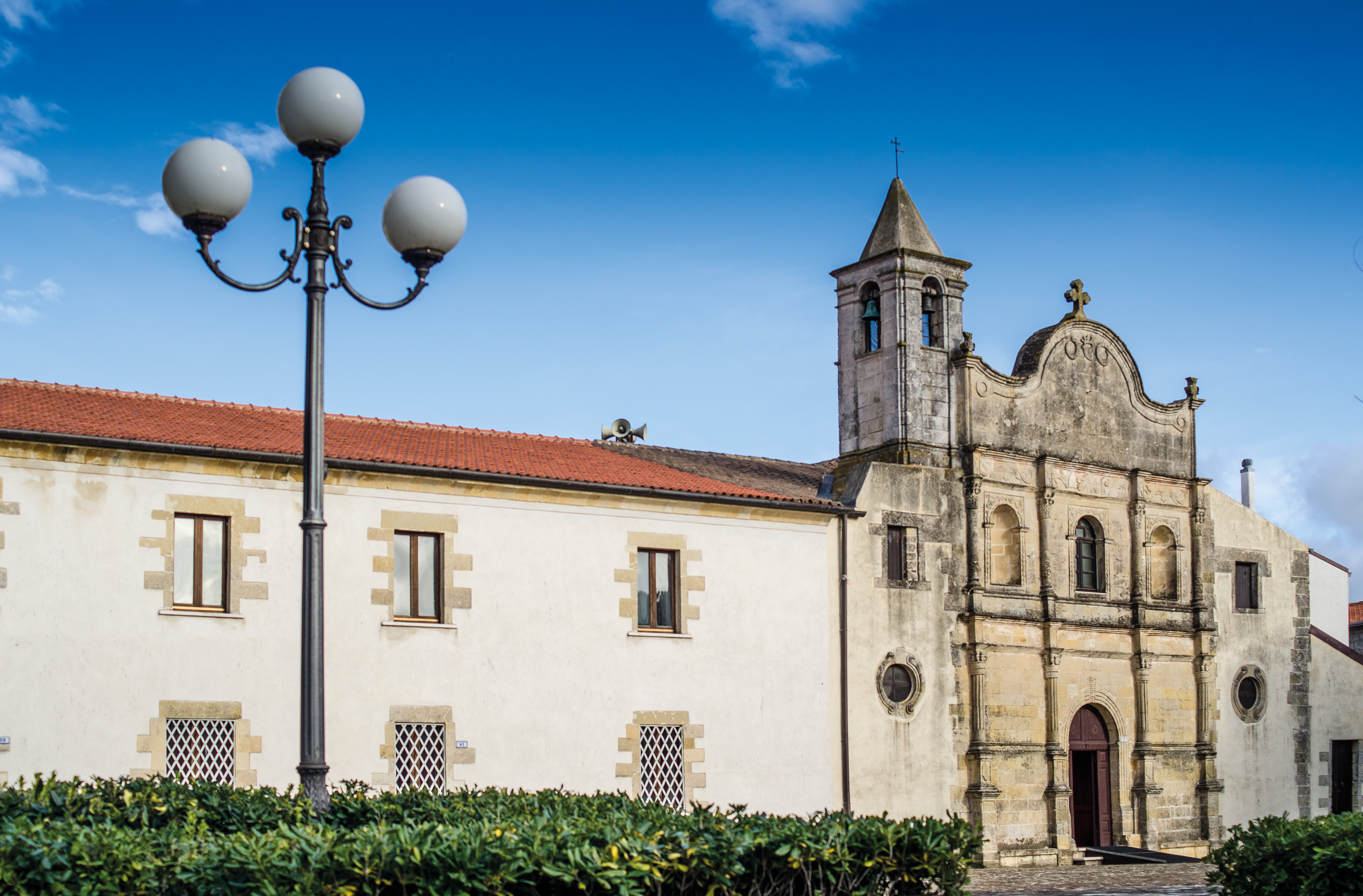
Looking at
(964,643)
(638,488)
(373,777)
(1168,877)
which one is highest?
(638,488)

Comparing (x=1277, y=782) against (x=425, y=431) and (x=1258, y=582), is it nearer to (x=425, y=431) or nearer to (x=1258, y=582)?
(x=1258, y=582)

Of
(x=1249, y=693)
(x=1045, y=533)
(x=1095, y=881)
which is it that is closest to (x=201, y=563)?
(x=1095, y=881)

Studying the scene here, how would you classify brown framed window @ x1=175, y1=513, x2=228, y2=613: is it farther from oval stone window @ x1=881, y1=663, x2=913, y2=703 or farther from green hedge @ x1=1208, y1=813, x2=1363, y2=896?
green hedge @ x1=1208, y1=813, x2=1363, y2=896

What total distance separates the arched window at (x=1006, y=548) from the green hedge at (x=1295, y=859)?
48.2 ft

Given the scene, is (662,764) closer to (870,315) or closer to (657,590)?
(657,590)

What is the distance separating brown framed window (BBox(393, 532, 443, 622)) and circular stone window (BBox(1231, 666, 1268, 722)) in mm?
18299

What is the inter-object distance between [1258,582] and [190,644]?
75.5 ft

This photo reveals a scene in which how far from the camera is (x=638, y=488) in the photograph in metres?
23.1

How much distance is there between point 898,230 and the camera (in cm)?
2844

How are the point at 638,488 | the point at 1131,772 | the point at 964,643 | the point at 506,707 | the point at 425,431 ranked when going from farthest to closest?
1. the point at 1131,772
2. the point at 964,643
3. the point at 425,431
4. the point at 638,488
5. the point at 506,707

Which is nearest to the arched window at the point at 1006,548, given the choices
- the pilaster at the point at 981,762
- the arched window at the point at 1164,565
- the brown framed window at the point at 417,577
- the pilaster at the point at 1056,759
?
the pilaster at the point at 1056,759

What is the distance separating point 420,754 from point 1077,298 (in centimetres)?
1690

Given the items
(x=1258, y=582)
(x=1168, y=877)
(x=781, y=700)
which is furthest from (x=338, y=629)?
(x=1258, y=582)

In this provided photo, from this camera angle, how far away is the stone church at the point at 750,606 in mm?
19344
